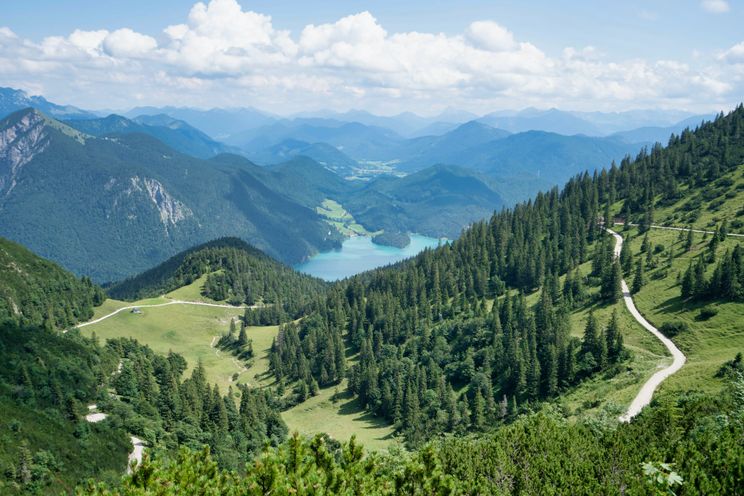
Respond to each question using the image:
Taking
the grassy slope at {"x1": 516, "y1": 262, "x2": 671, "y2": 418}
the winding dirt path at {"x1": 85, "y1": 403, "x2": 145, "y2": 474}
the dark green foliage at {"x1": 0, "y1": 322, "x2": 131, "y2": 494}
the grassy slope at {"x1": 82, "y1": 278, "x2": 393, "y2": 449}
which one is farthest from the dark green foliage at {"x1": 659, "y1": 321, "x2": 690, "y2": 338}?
the winding dirt path at {"x1": 85, "y1": 403, "x2": 145, "y2": 474}

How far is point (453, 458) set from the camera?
41281mm

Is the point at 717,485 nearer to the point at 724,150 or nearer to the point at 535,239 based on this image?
the point at 535,239

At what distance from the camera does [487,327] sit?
138m

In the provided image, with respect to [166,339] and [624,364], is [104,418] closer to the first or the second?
[624,364]

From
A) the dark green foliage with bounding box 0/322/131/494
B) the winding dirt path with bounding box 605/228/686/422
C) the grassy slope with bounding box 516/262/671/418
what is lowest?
the dark green foliage with bounding box 0/322/131/494

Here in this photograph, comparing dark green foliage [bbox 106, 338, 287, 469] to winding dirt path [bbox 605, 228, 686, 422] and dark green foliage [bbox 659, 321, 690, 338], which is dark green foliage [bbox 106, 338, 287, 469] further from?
dark green foliage [bbox 659, 321, 690, 338]

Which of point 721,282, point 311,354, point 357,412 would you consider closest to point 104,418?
point 357,412

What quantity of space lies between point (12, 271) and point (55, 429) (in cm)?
13812

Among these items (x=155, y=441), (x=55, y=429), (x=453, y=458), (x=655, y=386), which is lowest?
(x=155, y=441)

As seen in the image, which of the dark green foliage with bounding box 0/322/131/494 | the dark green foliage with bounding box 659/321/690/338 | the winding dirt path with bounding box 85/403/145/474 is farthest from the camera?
the dark green foliage with bounding box 659/321/690/338

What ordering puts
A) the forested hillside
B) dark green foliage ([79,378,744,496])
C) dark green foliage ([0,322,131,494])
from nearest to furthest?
dark green foliage ([79,378,744,496]), dark green foliage ([0,322,131,494]), the forested hillside

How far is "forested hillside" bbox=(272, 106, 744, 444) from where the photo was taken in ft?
339

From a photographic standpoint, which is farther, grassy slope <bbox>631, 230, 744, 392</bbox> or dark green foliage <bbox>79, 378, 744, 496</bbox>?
grassy slope <bbox>631, 230, 744, 392</bbox>

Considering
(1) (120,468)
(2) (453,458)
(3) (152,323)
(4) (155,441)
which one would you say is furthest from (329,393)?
(2) (453,458)
